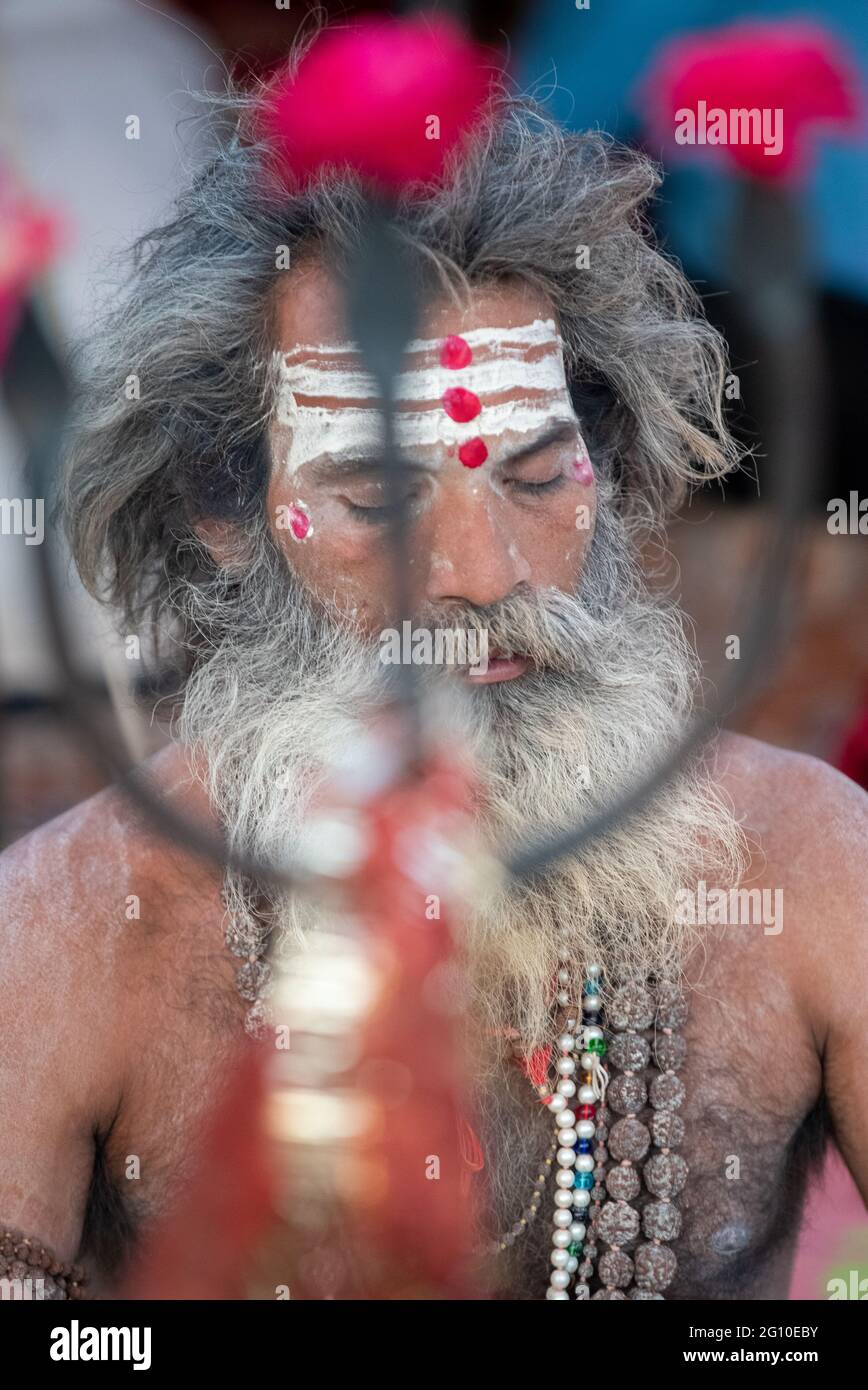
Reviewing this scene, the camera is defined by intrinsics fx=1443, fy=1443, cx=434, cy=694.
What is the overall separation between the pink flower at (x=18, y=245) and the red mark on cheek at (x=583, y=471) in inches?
27.6

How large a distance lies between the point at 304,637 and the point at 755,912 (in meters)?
0.69

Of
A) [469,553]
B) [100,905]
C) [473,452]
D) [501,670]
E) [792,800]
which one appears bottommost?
[100,905]

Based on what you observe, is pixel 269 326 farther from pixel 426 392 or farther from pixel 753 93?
pixel 753 93

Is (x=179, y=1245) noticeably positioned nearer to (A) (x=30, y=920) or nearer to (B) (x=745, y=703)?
(A) (x=30, y=920)

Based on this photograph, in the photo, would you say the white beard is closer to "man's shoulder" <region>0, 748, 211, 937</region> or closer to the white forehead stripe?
"man's shoulder" <region>0, 748, 211, 937</region>

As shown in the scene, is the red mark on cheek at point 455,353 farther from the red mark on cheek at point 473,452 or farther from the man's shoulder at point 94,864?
the man's shoulder at point 94,864

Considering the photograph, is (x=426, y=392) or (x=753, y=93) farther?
(x=426, y=392)

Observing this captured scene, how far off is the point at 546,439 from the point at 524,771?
413 mm

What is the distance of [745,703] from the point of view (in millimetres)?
2082

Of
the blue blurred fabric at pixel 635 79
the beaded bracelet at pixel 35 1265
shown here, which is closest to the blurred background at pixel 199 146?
the blue blurred fabric at pixel 635 79

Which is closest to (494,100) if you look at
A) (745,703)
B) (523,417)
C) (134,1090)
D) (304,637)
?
(523,417)

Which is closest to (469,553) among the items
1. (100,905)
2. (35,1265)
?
(100,905)

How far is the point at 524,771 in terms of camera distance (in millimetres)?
1799

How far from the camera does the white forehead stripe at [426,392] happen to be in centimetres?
172
